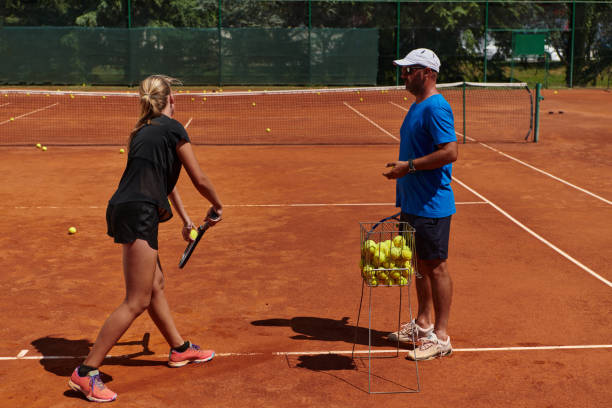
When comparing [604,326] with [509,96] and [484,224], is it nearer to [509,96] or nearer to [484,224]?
[484,224]

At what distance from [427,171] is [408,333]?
49.4 inches

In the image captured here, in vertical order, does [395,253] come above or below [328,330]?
above

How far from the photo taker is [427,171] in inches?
201

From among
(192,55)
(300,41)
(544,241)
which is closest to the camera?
(544,241)

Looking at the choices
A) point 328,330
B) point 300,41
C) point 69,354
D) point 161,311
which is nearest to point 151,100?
point 161,311

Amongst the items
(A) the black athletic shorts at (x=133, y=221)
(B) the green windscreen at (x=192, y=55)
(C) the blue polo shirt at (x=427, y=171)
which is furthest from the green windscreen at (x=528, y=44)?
(A) the black athletic shorts at (x=133, y=221)

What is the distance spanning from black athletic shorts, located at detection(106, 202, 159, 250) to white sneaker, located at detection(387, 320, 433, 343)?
6.67 ft

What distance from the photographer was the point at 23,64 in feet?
101

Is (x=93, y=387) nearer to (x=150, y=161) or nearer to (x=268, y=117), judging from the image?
(x=150, y=161)

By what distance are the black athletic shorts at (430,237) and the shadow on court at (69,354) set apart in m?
1.96

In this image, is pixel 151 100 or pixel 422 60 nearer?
pixel 151 100

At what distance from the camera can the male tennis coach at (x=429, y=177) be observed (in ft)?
16.3

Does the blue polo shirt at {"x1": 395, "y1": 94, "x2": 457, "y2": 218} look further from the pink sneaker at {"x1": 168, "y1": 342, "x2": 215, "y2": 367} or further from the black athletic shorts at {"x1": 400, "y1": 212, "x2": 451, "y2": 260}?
the pink sneaker at {"x1": 168, "y1": 342, "x2": 215, "y2": 367}

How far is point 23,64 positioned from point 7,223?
2382 centimetres
